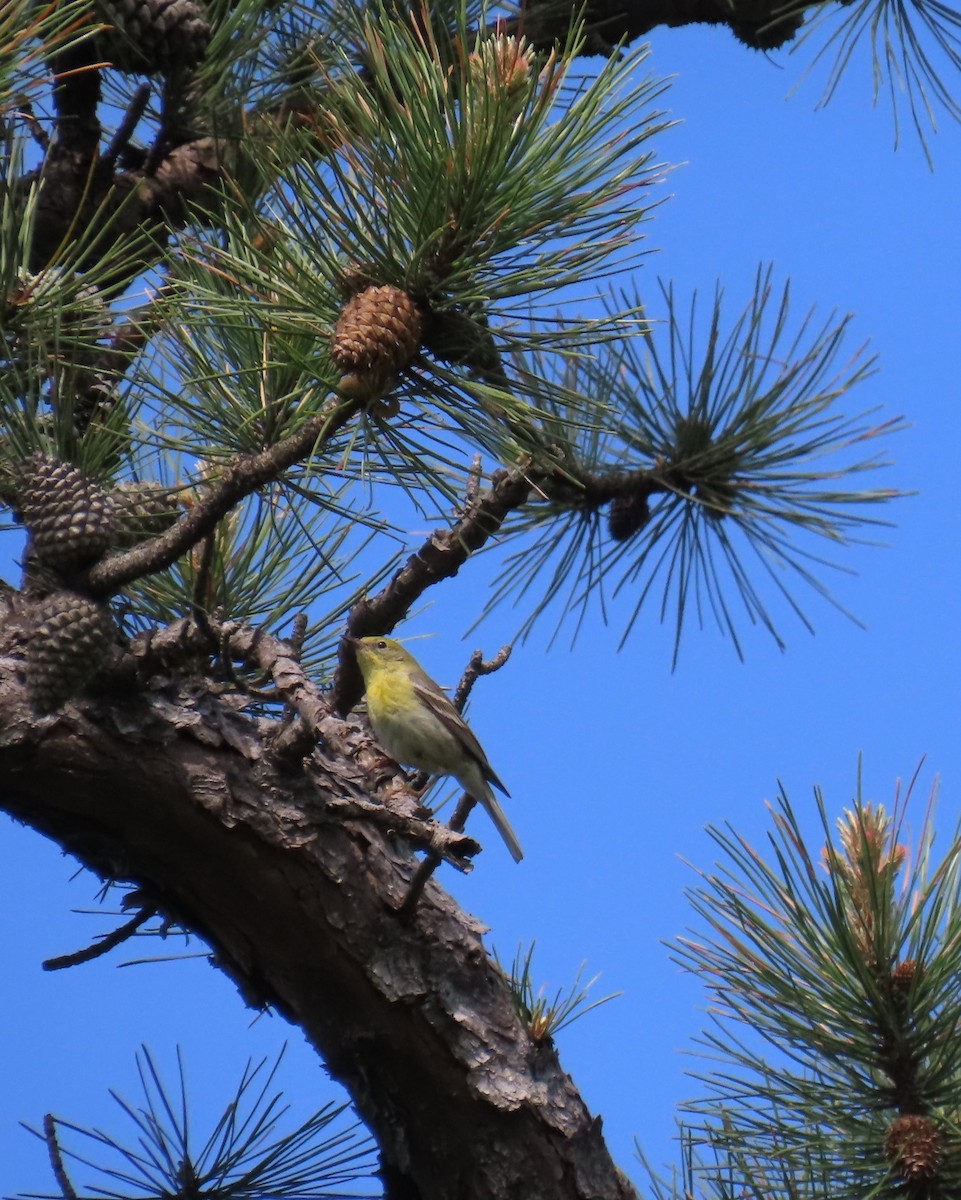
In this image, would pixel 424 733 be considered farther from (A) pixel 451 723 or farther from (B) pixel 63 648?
(B) pixel 63 648

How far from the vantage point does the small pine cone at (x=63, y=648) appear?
7.52 feet

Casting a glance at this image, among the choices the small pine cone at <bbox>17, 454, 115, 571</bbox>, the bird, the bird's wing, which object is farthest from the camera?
the bird

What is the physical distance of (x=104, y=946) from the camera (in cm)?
271

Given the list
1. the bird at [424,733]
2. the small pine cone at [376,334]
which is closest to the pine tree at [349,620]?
the small pine cone at [376,334]

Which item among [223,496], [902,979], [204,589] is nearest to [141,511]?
[204,589]

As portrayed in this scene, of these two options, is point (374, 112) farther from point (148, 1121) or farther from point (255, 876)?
point (148, 1121)

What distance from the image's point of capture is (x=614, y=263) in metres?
2.16

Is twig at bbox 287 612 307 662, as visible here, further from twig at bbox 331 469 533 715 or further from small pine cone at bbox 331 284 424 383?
small pine cone at bbox 331 284 424 383

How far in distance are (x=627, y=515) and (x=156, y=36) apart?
1.47m

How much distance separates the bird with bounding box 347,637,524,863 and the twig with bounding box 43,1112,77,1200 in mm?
1529

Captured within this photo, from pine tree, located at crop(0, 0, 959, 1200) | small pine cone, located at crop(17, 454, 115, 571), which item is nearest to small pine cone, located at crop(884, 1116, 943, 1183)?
pine tree, located at crop(0, 0, 959, 1200)

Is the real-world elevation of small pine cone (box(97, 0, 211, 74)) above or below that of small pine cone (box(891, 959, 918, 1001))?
above

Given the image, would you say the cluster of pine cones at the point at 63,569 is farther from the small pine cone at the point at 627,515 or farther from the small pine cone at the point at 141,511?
the small pine cone at the point at 627,515

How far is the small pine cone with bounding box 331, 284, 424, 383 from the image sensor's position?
2031 mm
